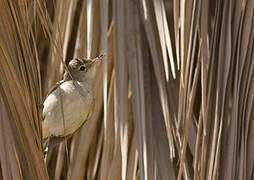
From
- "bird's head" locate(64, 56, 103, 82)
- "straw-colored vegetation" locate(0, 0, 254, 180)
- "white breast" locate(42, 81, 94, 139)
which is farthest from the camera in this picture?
"bird's head" locate(64, 56, 103, 82)

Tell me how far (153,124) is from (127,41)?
0.33 metres

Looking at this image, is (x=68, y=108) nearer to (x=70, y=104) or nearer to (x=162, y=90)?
(x=70, y=104)

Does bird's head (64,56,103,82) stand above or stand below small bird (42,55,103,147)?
above

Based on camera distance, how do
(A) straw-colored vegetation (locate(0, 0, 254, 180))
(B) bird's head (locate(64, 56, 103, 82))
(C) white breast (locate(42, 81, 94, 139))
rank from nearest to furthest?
(A) straw-colored vegetation (locate(0, 0, 254, 180))
(C) white breast (locate(42, 81, 94, 139))
(B) bird's head (locate(64, 56, 103, 82))

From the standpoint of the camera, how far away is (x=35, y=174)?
4.20 feet

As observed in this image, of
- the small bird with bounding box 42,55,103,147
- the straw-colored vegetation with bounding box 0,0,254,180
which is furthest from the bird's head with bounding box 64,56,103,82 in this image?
the straw-colored vegetation with bounding box 0,0,254,180

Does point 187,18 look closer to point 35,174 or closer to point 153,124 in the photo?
point 153,124

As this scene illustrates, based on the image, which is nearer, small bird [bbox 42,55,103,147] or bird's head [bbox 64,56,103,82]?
small bird [bbox 42,55,103,147]

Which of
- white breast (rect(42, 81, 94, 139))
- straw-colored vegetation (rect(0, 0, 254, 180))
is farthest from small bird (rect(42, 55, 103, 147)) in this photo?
straw-colored vegetation (rect(0, 0, 254, 180))

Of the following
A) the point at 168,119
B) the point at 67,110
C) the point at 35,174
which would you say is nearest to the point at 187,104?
the point at 168,119

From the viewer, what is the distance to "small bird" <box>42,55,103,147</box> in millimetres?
2510

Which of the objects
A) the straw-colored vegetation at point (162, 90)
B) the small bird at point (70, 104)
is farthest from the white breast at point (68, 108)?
the straw-colored vegetation at point (162, 90)

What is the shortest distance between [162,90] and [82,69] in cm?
80

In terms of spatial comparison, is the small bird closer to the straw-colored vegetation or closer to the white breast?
the white breast
